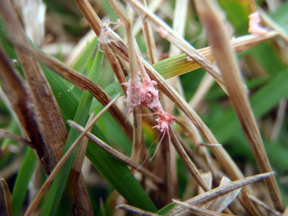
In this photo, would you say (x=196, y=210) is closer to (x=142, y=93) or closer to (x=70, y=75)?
(x=142, y=93)

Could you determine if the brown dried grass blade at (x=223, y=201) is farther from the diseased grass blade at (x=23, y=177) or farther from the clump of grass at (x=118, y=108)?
the diseased grass blade at (x=23, y=177)

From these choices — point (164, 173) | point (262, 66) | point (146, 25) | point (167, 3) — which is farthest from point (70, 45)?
point (262, 66)

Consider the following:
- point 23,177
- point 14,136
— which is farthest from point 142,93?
point 23,177

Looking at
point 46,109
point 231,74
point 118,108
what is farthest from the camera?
point 118,108

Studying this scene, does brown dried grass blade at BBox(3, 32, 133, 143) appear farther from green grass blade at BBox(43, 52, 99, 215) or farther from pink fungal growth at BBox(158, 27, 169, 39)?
pink fungal growth at BBox(158, 27, 169, 39)

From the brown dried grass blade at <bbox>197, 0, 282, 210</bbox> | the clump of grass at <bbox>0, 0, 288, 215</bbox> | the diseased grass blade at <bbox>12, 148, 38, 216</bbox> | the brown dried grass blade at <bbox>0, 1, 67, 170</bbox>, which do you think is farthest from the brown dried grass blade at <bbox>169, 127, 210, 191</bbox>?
the diseased grass blade at <bbox>12, 148, 38, 216</bbox>

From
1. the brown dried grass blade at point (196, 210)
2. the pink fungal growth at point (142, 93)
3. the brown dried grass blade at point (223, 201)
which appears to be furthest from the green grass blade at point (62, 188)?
the brown dried grass blade at point (223, 201)

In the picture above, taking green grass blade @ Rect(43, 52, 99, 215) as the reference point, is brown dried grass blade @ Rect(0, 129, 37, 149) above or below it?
above
